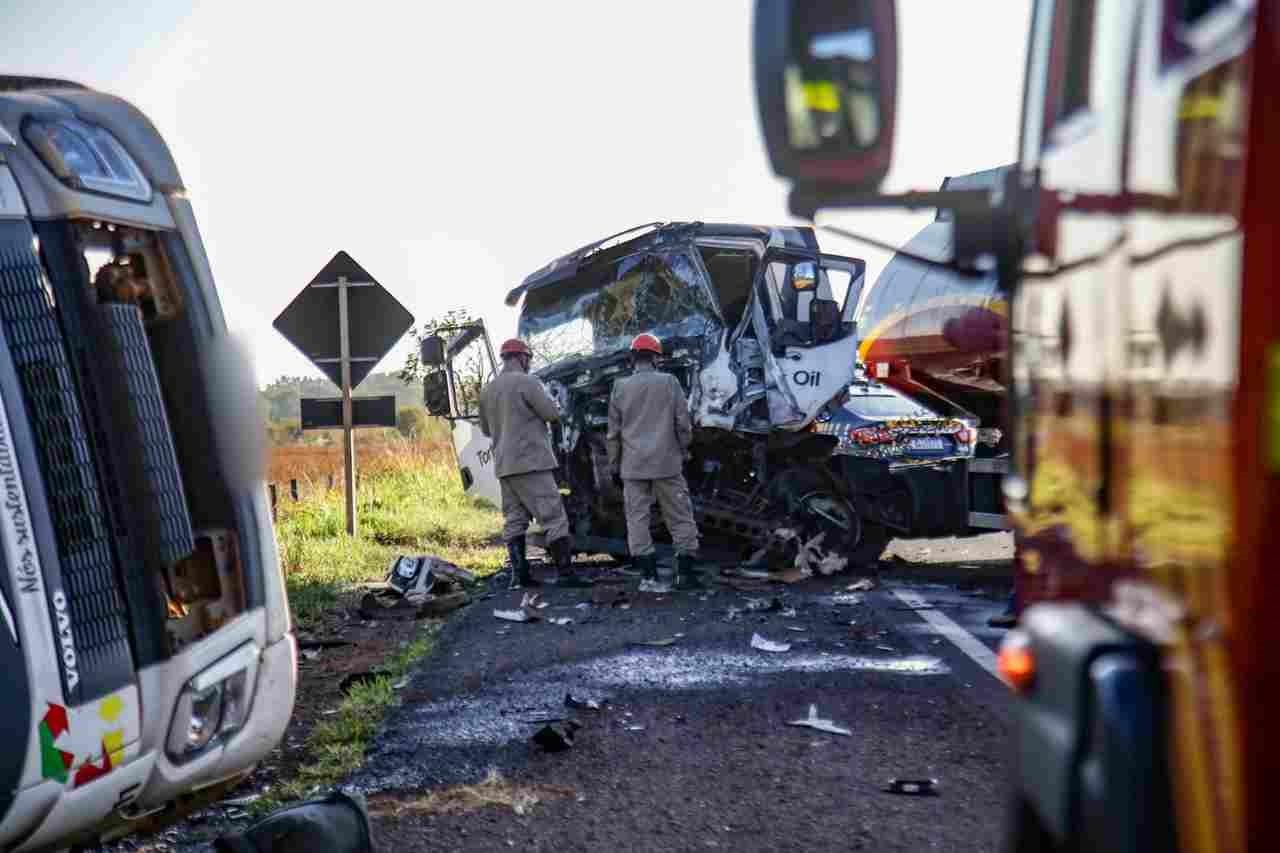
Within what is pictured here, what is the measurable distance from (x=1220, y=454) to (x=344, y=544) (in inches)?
468

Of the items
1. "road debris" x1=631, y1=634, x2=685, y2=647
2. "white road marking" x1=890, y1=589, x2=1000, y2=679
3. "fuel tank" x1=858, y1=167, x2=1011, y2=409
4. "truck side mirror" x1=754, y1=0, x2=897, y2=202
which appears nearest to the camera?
"truck side mirror" x1=754, y1=0, x2=897, y2=202

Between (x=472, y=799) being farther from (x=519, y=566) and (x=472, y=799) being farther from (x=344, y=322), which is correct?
(x=344, y=322)

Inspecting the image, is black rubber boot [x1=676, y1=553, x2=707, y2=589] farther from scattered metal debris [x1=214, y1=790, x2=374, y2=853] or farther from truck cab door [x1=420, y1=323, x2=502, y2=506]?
scattered metal debris [x1=214, y1=790, x2=374, y2=853]

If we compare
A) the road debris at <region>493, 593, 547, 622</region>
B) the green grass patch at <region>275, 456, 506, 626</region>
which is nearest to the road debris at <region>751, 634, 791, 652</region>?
the road debris at <region>493, 593, 547, 622</region>

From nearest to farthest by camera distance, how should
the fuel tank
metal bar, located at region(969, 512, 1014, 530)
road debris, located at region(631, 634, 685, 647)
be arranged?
road debris, located at region(631, 634, 685, 647)
the fuel tank
metal bar, located at region(969, 512, 1014, 530)

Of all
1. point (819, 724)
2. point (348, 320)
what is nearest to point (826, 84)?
point (819, 724)

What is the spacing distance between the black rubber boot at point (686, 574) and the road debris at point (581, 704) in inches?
165

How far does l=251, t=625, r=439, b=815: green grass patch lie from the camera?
474cm

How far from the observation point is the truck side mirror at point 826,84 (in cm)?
185

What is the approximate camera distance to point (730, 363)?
1113cm

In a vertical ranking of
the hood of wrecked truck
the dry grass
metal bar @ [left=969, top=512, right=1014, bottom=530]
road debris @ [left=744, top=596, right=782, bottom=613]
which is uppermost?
the hood of wrecked truck

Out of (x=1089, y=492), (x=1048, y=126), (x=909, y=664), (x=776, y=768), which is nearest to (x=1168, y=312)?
(x=1089, y=492)

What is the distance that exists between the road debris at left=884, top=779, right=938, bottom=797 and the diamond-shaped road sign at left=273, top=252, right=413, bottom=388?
8.24 metres

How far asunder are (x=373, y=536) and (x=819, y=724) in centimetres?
923
